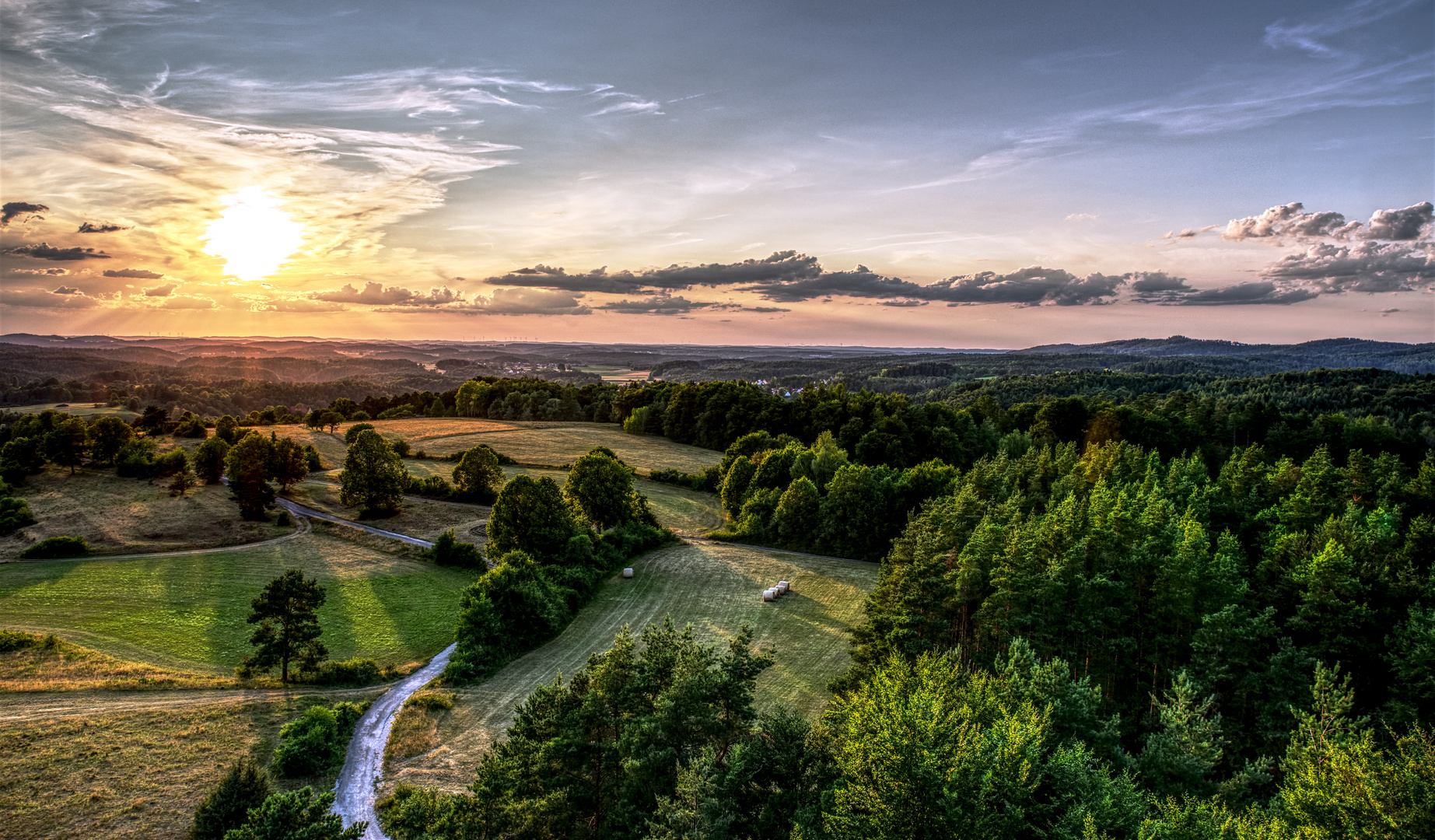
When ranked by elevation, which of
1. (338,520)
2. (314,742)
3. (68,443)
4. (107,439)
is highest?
(107,439)

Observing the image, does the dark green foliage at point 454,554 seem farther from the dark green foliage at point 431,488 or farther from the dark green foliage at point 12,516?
the dark green foliage at point 12,516

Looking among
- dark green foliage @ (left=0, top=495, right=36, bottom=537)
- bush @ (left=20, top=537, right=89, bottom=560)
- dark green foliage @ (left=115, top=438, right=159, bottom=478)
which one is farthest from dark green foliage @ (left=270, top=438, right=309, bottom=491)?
dark green foliage @ (left=0, top=495, right=36, bottom=537)

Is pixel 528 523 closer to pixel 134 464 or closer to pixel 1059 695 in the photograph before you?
pixel 1059 695

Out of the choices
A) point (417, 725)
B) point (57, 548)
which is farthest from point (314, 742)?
point (57, 548)

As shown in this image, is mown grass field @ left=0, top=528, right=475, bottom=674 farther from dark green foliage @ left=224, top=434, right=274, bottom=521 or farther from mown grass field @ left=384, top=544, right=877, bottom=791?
dark green foliage @ left=224, top=434, right=274, bottom=521

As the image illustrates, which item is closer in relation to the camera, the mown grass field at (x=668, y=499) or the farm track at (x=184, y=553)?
the farm track at (x=184, y=553)

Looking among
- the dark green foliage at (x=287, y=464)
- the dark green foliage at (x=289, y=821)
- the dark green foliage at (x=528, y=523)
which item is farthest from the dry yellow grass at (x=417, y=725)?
the dark green foliage at (x=287, y=464)

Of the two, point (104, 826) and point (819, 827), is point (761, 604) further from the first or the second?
point (104, 826)

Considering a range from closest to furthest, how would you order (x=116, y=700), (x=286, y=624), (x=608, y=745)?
(x=608, y=745) → (x=116, y=700) → (x=286, y=624)
